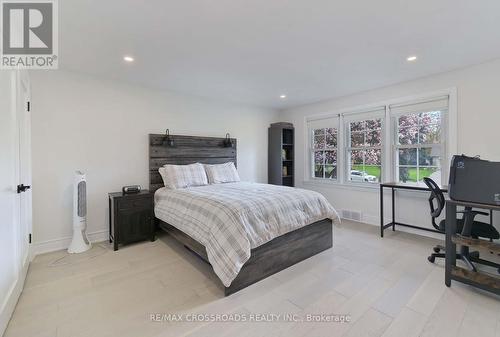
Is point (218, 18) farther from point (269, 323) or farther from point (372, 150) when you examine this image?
point (372, 150)

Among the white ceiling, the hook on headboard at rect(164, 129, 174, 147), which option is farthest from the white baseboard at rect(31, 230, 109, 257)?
the white ceiling

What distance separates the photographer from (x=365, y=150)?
427cm

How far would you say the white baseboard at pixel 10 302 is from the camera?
1.57m

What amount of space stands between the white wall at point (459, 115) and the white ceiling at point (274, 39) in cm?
19

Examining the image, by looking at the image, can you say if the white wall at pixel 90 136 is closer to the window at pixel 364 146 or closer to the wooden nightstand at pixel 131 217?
the wooden nightstand at pixel 131 217

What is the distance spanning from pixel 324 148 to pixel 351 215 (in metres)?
1.50

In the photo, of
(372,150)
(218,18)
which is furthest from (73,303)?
(372,150)

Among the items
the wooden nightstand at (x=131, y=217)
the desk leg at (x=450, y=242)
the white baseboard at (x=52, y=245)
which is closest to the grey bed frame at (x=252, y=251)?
the wooden nightstand at (x=131, y=217)

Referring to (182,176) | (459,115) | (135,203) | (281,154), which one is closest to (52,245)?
(135,203)

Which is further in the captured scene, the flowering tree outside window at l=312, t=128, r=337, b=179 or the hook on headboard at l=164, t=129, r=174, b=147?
the flowering tree outside window at l=312, t=128, r=337, b=179

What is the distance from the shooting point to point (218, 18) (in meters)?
1.96

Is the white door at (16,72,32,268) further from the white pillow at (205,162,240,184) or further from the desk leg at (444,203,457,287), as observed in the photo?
the desk leg at (444,203,457,287)

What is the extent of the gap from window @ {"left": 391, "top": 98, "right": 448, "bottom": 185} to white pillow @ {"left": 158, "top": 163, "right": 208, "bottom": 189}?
337 centimetres

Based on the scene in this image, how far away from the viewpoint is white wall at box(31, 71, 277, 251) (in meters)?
2.95
